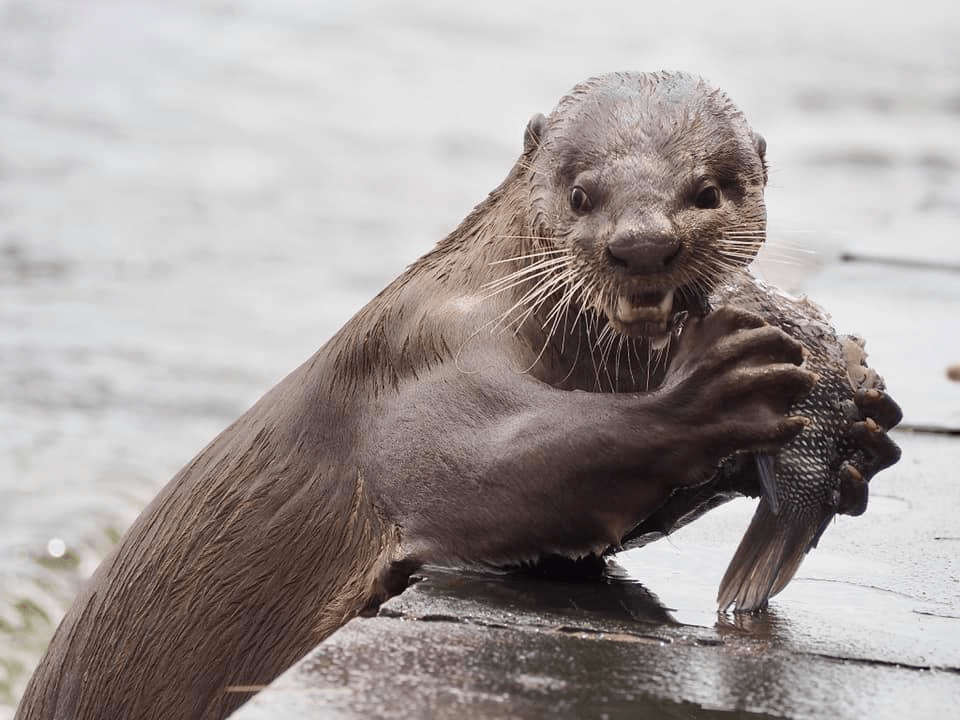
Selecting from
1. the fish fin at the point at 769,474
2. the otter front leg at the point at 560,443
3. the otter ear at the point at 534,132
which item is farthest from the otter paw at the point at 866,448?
the otter ear at the point at 534,132

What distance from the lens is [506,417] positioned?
3303 mm

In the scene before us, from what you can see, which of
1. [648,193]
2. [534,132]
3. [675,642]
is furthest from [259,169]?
[675,642]

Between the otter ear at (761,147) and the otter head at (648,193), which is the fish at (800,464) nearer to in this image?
the otter head at (648,193)

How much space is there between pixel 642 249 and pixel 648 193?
16 cm

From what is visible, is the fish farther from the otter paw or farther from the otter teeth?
the otter teeth

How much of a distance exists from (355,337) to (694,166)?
2.42 feet

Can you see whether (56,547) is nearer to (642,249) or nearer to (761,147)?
(761,147)

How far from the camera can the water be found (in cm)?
877

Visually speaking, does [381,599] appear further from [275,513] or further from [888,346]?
[888,346]

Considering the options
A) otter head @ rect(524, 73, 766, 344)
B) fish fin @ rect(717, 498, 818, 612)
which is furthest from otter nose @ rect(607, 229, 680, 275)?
fish fin @ rect(717, 498, 818, 612)

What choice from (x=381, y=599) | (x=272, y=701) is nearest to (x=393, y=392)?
(x=381, y=599)

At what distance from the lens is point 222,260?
11.8m

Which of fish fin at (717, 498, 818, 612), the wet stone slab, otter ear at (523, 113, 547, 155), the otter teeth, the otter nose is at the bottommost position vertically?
the wet stone slab

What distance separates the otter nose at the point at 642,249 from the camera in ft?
10.3
